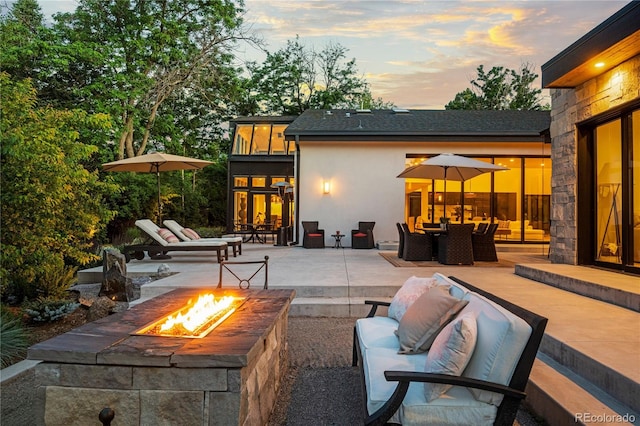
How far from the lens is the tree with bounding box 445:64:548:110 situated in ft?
87.1

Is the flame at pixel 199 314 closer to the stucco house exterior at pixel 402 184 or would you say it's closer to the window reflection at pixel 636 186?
the window reflection at pixel 636 186

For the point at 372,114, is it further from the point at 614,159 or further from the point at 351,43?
the point at 351,43

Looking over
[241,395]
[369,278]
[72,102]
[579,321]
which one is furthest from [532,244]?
[72,102]

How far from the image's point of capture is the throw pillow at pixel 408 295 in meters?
3.12

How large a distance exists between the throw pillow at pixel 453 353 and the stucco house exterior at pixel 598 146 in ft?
15.5

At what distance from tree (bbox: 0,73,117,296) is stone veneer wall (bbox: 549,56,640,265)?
7.33 metres

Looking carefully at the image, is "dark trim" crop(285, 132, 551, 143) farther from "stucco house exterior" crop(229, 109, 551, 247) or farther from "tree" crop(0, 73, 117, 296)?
"tree" crop(0, 73, 117, 296)

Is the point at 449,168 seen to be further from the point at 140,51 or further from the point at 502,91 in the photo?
the point at 502,91

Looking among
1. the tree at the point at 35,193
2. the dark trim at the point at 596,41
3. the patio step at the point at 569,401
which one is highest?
the dark trim at the point at 596,41

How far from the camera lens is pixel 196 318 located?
2.62 m

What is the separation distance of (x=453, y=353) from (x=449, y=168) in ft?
26.2

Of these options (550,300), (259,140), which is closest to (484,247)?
(550,300)

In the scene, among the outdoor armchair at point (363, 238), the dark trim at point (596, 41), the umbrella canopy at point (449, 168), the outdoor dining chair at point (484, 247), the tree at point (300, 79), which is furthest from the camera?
the tree at point (300, 79)

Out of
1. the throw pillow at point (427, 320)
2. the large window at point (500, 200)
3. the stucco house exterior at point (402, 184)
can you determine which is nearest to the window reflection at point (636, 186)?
the throw pillow at point (427, 320)
